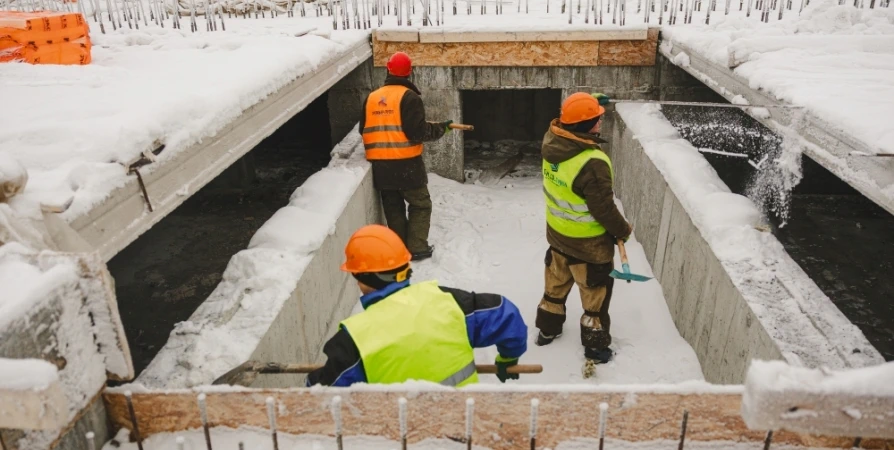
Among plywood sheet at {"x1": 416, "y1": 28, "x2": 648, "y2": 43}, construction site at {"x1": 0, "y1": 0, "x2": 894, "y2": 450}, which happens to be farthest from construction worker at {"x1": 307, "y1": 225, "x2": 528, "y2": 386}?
plywood sheet at {"x1": 416, "y1": 28, "x2": 648, "y2": 43}

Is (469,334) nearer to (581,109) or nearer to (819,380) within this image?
(819,380)

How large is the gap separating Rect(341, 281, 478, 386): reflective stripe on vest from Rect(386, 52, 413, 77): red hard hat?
3.64m

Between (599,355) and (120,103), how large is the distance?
378cm

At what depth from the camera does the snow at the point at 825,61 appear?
11.2ft

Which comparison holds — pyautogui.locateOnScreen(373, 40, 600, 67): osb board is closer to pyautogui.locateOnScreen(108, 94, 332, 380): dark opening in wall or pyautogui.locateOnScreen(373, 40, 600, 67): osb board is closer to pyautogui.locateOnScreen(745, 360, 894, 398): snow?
pyautogui.locateOnScreen(108, 94, 332, 380): dark opening in wall

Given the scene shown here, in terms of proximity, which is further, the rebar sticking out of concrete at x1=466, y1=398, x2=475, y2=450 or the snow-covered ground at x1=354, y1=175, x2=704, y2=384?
the snow-covered ground at x1=354, y1=175, x2=704, y2=384

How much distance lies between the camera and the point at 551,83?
8.18m

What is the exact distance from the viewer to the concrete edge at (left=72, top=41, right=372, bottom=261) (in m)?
2.52

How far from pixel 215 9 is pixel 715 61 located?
862 centimetres

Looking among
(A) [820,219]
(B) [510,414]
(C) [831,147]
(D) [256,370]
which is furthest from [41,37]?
(A) [820,219]

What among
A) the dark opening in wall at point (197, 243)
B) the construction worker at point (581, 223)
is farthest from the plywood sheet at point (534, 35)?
the construction worker at point (581, 223)

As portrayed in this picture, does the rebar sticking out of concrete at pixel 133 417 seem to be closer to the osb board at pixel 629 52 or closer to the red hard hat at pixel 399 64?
the red hard hat at pixel 399 64

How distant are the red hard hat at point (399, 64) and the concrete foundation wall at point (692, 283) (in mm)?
2602

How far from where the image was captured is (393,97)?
569 centimetres
